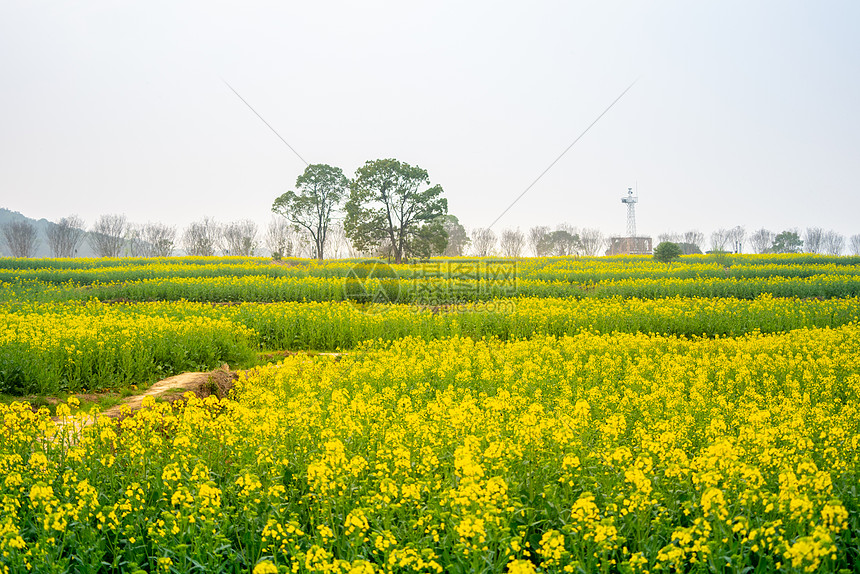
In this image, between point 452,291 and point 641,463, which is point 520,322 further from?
point 641,463

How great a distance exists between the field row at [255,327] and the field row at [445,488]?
11.5 feet

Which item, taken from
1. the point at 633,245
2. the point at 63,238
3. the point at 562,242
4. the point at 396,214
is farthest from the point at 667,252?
the point at 63,238

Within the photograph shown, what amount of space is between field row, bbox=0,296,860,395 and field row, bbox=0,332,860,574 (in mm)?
3498

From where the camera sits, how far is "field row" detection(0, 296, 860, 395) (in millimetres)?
9922

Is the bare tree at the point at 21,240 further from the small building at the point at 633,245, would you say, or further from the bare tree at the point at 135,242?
the small building at the point at 633,245

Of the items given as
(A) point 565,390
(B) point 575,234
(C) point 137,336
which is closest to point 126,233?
(B) point 575,234

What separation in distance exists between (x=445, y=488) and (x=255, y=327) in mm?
11199

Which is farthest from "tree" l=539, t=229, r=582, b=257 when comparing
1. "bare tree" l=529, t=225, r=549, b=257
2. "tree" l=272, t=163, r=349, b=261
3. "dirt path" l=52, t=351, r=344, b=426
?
"dirt path" l=52, t=351, r=344, b=426

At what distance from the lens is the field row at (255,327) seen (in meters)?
9.92

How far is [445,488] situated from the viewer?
439 centimetres

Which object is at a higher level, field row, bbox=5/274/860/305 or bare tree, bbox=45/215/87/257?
bare tree, bbox=45/215/87/257

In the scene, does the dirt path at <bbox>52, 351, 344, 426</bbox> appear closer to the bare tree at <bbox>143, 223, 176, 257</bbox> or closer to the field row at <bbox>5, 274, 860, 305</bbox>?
the field row at <bbox>5, 274, 860, 305</bbox>

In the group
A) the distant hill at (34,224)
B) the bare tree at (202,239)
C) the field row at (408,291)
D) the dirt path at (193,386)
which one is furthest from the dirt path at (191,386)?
the distant hill at (34,224)

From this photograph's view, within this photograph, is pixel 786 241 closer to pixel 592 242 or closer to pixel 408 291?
pixel 592 242
